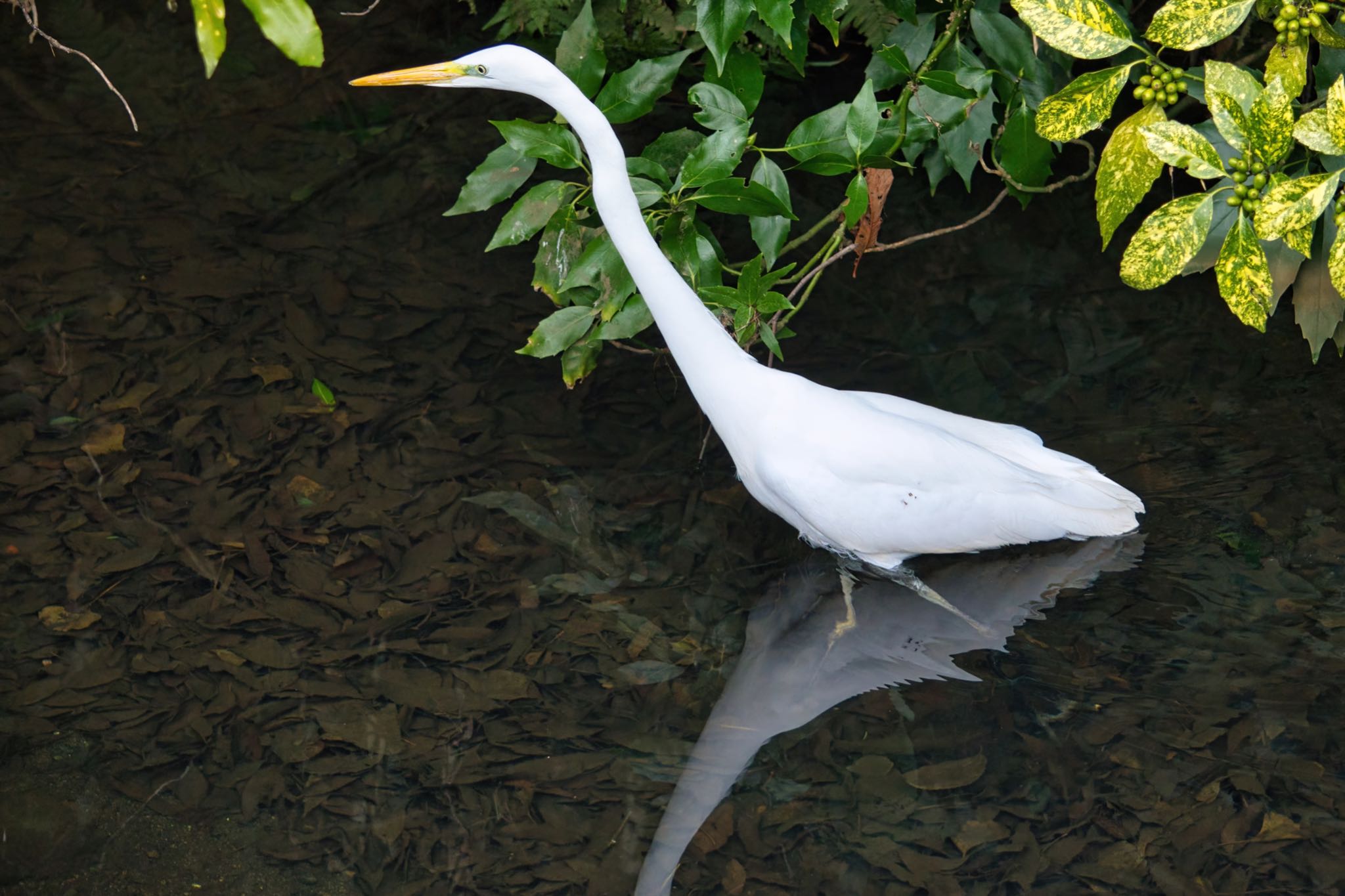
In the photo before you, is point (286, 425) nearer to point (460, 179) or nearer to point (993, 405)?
point (460, 179)

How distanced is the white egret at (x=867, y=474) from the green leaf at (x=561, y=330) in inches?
7.9

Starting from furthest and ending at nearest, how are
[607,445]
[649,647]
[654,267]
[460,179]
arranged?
[460,179] < [607,445] < [649,647] < [654,267]

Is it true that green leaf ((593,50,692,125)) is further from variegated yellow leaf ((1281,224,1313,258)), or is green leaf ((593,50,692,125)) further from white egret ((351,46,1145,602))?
variegated yellow leaf ((1281,224,1313,258))

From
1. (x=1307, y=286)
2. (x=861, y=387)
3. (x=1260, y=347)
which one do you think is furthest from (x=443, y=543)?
→ (x=1260, y=347)

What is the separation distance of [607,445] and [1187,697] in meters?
1.65

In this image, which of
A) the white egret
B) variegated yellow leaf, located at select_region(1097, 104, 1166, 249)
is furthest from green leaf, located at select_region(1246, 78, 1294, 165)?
the white egret

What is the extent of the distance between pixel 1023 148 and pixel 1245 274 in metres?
1.10

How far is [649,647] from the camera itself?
8.86 feet

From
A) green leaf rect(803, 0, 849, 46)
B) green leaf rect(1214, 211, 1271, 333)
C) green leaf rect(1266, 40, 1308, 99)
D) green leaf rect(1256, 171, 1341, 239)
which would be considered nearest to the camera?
green leaf rect(1256, 171, 1341, 239)

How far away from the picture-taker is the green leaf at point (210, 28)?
1071mm

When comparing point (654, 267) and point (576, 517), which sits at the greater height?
point (654, 267)

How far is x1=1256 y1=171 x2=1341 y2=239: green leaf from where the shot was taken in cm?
155

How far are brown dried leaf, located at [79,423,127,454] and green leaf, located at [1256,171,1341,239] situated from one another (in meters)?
2.93

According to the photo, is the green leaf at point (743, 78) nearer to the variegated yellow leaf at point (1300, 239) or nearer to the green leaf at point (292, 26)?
the variegated yellow leaf at point (1300, 239)
